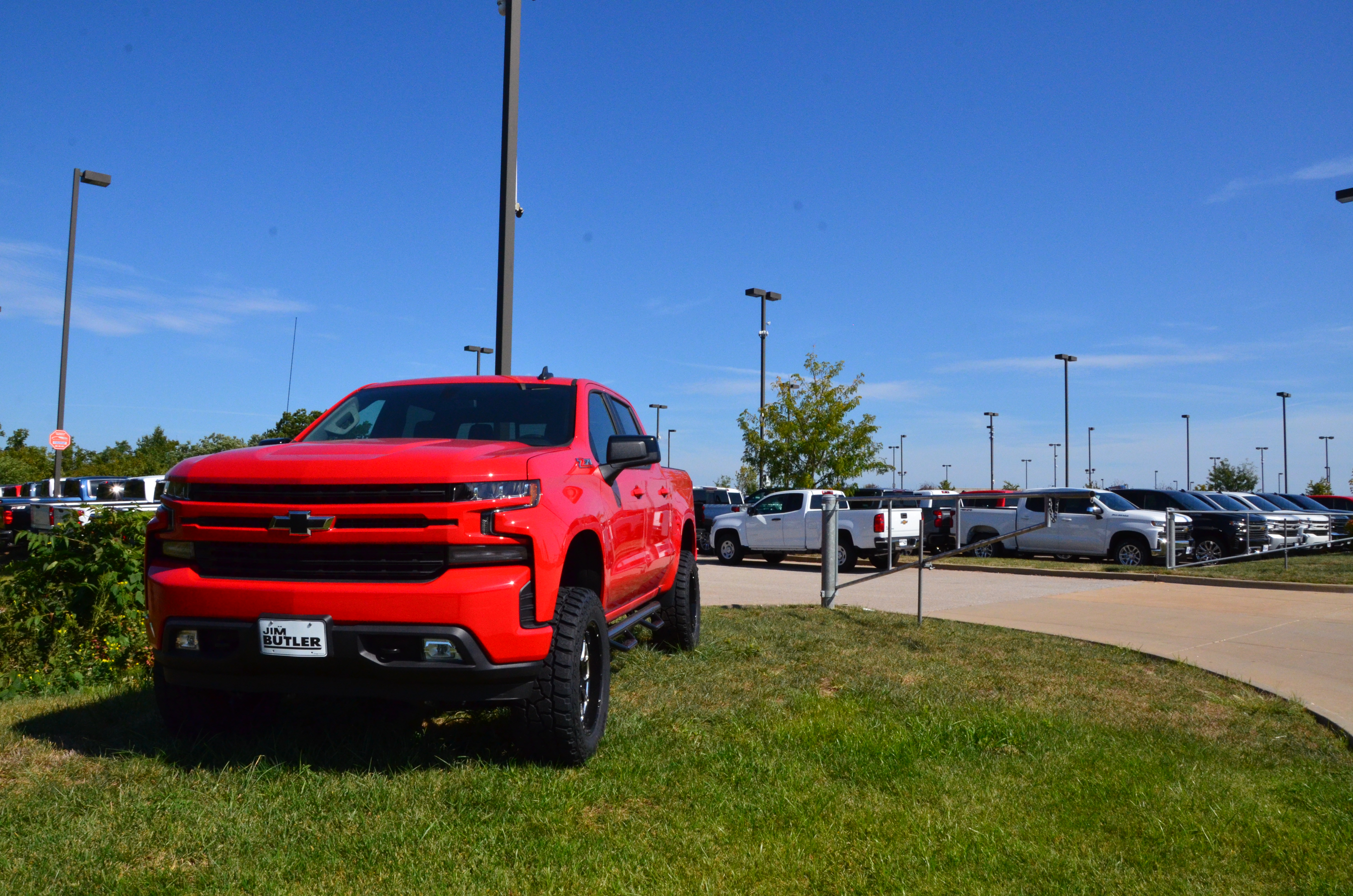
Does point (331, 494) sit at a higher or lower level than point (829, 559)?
higher

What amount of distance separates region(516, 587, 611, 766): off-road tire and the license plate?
92 centimetres

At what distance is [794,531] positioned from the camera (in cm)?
2212

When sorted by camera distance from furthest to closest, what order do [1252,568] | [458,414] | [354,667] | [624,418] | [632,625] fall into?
[1252,568]
[624,418]
[632,625]
[458,414]
[354,667]

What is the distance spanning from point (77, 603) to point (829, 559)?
7339 mm

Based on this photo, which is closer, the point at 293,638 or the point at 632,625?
the point at 293,638

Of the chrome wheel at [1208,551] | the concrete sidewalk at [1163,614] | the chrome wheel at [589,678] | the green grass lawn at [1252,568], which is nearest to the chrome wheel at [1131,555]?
the green grass lawn at [1252,568]

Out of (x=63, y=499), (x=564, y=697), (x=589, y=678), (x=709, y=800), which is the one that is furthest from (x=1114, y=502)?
(x=63, y=499)

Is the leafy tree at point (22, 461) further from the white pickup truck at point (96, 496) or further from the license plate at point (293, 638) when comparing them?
the license plate at point (293, 638)

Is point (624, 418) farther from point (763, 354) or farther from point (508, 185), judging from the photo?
point (763, 354)

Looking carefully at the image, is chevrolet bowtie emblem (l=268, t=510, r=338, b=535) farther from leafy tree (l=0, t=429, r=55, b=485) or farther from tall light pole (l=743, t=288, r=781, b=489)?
leafy tree (l=0, t=429, r=55, b=485)

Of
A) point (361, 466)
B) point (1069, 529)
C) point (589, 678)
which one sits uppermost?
point (361, 466)

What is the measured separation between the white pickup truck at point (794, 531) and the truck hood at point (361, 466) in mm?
14958

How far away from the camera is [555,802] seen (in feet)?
13.9

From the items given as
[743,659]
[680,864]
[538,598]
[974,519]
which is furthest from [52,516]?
[974,519]
